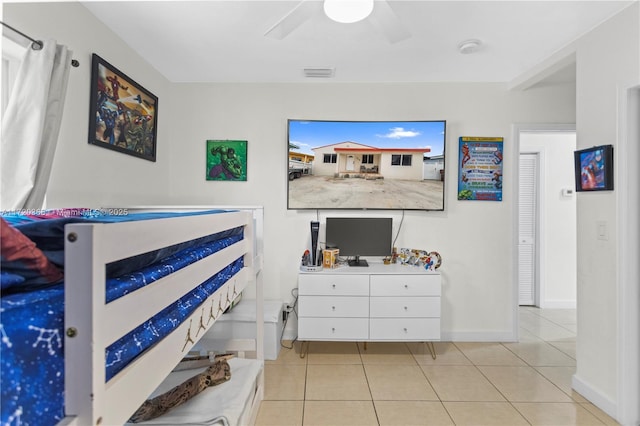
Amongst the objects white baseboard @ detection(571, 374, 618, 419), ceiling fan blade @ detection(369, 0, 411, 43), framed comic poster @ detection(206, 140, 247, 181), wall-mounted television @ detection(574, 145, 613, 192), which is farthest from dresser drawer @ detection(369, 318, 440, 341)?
ceiling fan blade @ detection(369, 0, 411, 43)

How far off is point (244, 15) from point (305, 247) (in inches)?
76.8

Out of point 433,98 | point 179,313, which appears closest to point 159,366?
point 179,313

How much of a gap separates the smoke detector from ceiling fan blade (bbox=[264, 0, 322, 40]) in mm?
1238

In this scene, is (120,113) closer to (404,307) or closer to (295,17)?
(295,17)

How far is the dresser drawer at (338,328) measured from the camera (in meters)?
2.66

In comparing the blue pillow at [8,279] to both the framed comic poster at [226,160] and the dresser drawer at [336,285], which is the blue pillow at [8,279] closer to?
the dresser drawer at [336,285]

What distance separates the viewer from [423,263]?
2.87 m

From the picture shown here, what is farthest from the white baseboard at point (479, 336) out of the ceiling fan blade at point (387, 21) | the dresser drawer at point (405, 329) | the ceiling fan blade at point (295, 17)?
the ceiling fan blade at point (295, 17)

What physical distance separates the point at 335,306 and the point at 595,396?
70.6 inches

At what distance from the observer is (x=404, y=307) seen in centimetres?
267

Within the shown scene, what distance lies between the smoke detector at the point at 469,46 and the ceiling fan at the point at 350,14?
804 mm

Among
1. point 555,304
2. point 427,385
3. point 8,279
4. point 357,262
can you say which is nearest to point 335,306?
point 357,262

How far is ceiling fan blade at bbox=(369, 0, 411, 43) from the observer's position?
1554mm

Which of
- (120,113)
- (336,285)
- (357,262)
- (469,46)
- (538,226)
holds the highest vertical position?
(469,46)
